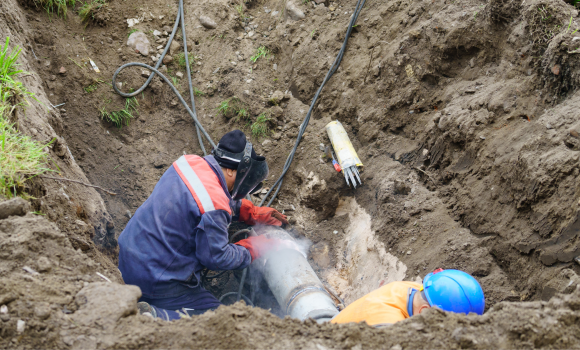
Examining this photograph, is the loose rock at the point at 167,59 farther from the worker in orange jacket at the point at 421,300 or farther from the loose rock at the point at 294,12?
the worker in orange jacket at the point at 421,300

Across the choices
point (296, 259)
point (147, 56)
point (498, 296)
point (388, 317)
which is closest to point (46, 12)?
point (147, 56)

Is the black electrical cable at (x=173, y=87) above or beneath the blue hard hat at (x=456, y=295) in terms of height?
above

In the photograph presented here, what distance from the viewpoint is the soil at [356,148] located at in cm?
180

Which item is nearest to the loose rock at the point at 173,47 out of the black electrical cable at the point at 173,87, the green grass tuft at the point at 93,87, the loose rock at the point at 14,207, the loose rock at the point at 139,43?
the black electrical cable at the point at 173,87

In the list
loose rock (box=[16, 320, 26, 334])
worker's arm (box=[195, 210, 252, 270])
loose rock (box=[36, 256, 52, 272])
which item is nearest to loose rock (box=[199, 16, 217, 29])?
worker's arm (box=[195, 210, 252, 270])

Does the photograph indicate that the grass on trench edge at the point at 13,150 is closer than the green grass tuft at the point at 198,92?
Yes

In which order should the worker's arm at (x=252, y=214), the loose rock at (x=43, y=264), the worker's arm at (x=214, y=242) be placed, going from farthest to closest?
the worker's arm at (x=252, y=214) → the worker's arm at (x=214, y=242) → the loose rock at (x=43, y=264)

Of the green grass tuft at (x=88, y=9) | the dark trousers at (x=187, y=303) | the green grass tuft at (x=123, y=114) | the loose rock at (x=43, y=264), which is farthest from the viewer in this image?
the green grass tuft at (x=88, y=9)

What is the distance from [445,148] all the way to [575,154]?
1.06m

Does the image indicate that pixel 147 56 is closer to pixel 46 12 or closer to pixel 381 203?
pixel 46 12

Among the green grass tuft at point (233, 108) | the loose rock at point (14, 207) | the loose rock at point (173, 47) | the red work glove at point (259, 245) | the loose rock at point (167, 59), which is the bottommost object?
the red work glove at point (259, 245)

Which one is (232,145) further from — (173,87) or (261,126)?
(173,87)

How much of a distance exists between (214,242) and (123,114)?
2.75m

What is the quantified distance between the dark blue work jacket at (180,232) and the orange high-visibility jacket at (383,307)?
40.3 inches
